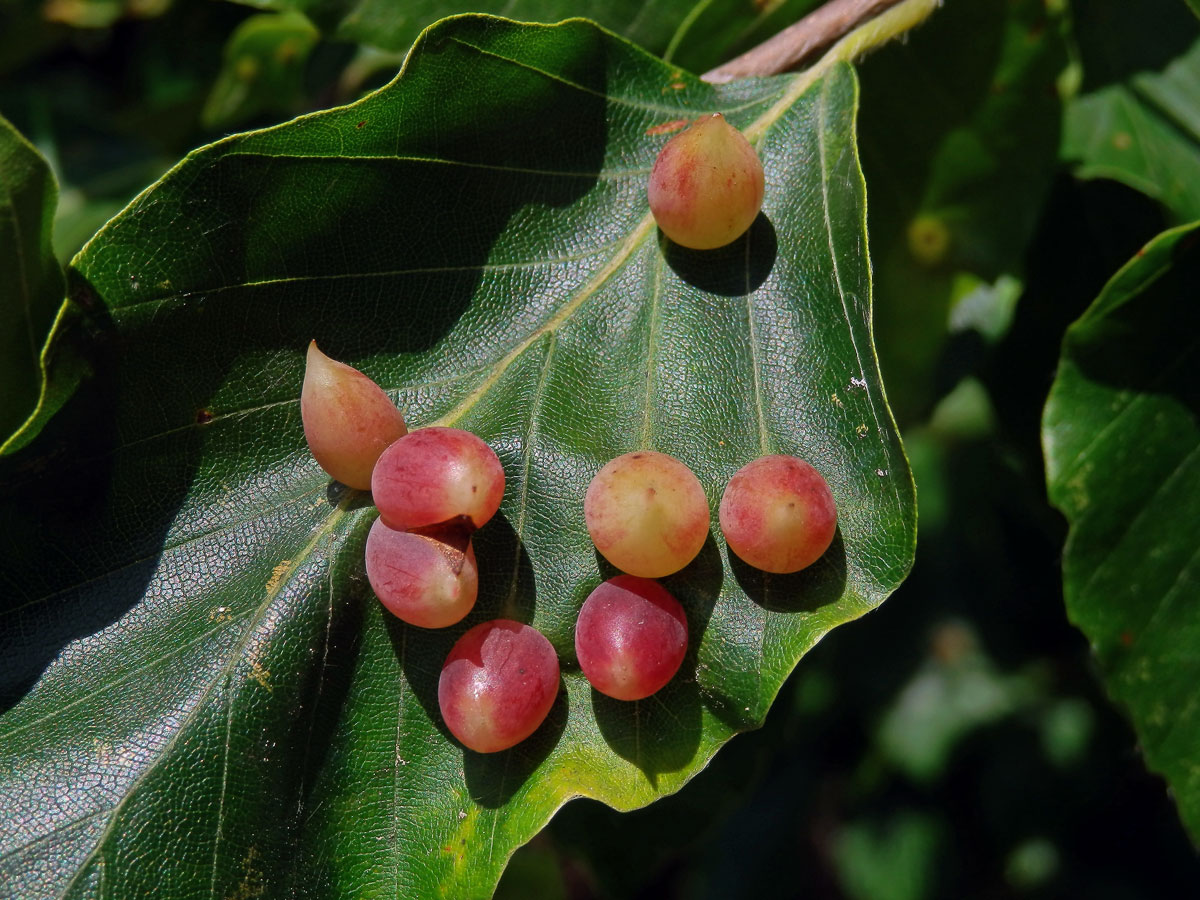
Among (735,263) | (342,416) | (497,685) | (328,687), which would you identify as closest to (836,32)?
(735,263)

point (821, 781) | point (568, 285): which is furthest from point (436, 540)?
point (821, 781)

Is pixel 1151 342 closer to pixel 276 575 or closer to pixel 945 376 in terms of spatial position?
pixel 945 376

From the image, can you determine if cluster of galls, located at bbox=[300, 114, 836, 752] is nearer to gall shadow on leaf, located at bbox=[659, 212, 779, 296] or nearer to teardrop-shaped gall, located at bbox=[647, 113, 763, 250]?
teardrop-shaped gall, located at bbox=[647, 113, 763, 250]

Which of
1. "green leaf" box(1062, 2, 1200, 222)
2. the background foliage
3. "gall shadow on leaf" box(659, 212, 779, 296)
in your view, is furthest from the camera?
"green leaf" box(1062, 2, 1200, 222)

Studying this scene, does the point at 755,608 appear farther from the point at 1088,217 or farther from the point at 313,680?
the point at 1088,217

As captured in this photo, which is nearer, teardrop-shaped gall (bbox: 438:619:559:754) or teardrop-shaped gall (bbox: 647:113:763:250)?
teardrop-shaped gall (bbox: 438:619:559:754)

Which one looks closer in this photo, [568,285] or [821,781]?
[568,285]

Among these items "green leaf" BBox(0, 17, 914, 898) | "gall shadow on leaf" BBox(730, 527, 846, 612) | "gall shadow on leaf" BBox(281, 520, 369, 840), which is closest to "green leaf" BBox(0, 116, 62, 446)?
"green leaf" BBox(0, 17, 914, 898)
